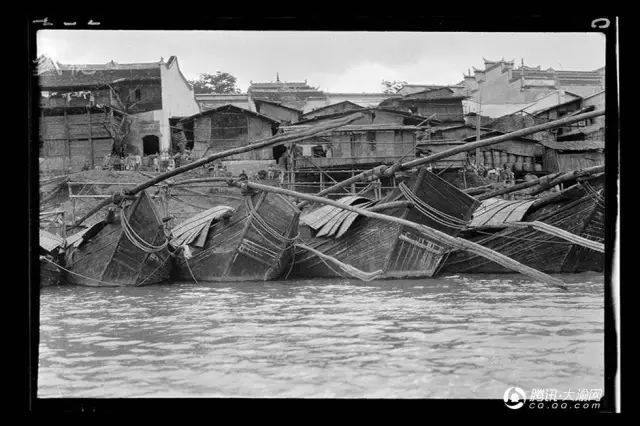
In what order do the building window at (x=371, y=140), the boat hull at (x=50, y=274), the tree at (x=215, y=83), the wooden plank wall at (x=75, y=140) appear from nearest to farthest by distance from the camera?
the wooden plank wall at (x=75, y=140) → the tree at (x=215, y=83) → the boat hull at (x=50, y=274) → the building window at (x=371, y=140)

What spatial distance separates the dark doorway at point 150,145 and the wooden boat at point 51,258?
1.95m

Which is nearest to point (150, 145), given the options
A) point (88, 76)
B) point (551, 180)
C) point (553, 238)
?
point (88, 76)

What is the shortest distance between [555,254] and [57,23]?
23.5ft

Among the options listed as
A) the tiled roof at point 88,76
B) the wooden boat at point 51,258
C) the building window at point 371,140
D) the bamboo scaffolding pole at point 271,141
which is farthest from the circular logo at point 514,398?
the building window at point 371,140

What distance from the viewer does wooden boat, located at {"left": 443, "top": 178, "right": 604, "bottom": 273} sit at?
29.8 feet

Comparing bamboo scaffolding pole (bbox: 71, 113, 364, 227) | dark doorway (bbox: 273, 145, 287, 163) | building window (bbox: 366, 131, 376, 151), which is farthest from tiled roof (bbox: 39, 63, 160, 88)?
building window (bbox: 366, 131, 376, 151)

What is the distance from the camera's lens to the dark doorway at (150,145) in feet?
26.6

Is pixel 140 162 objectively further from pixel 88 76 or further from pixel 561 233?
pixel 561 233

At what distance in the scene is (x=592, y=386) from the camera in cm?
430

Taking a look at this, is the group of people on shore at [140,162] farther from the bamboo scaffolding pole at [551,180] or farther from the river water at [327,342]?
the bamboo scaffolding pole at [551,180]

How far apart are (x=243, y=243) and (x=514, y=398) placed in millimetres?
5733

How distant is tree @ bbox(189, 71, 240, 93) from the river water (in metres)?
2.25

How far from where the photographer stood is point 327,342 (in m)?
5.52

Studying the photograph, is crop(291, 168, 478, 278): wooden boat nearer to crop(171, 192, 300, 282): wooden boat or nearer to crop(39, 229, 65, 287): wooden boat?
crop(171, 192, 300, 282): wooden boat
